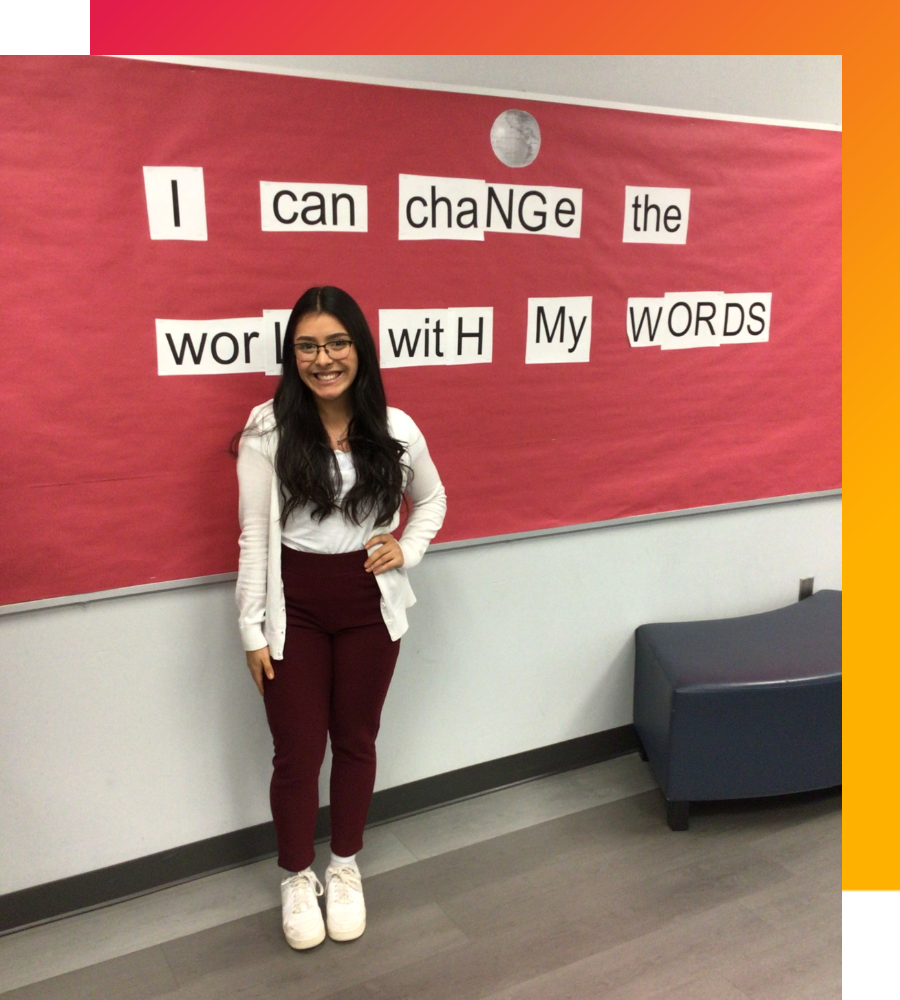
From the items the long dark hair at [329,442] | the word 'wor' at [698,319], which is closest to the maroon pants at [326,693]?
the long dark hair at [329,442]

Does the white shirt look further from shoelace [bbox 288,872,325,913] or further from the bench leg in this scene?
the bench leg

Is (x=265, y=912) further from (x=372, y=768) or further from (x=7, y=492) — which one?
(x=7, y=492)

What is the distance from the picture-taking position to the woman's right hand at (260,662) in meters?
1.83

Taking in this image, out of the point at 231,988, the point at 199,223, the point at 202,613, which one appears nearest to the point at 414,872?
the point at 231,988

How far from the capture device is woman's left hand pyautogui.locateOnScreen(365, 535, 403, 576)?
1.85 m

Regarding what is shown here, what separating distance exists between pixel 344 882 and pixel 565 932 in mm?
508

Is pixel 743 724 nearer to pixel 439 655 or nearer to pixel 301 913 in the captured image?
pixel 439 655

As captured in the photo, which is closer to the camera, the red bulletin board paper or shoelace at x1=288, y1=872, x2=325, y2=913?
the red bulletin board paper

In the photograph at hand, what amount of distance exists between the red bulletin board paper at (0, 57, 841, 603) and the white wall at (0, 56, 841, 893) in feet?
0.29

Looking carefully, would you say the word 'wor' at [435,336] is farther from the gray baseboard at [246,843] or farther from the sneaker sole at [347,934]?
the sneaker sole at [347,934]

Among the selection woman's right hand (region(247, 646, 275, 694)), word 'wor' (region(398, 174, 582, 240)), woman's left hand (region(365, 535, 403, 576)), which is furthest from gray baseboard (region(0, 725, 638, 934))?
word 'wor' (region(398, 174, 582, 240))

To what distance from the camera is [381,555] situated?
1852 millimetres

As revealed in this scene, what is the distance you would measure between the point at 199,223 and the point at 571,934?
174 centimetres

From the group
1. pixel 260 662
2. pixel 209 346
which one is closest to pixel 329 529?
pixel 260 662
